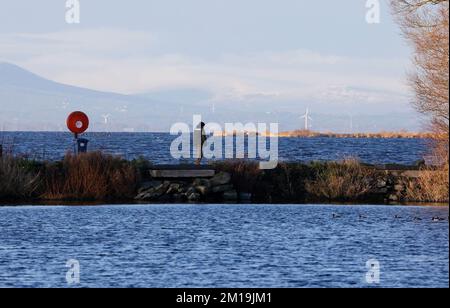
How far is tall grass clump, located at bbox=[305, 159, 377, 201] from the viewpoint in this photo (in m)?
42.8

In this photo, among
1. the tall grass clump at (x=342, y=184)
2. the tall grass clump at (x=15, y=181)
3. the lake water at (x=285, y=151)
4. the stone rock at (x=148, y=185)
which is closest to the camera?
the tall grass clump at (x=15, y=181)

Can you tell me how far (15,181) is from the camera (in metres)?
40.7

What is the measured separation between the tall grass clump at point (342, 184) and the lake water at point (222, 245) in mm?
2924

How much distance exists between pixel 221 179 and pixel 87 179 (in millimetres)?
5584

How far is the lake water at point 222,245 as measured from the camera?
23.6m

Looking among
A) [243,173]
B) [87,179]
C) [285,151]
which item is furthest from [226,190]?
[285,151]

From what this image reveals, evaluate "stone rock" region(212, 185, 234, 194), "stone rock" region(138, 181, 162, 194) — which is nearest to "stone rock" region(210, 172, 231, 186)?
"stone rock" region(212, 185, 234, 194)

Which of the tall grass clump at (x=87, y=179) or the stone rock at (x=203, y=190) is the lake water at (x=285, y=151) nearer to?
the tall grass clump at (x=87, y=179)

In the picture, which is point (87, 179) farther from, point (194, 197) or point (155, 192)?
point (194, 197)

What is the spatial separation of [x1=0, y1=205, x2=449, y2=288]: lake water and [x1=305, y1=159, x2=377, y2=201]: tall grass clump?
9.59 feet

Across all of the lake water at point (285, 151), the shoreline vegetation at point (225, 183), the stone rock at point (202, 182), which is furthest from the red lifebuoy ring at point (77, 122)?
the stone rock at point (202, 182)
